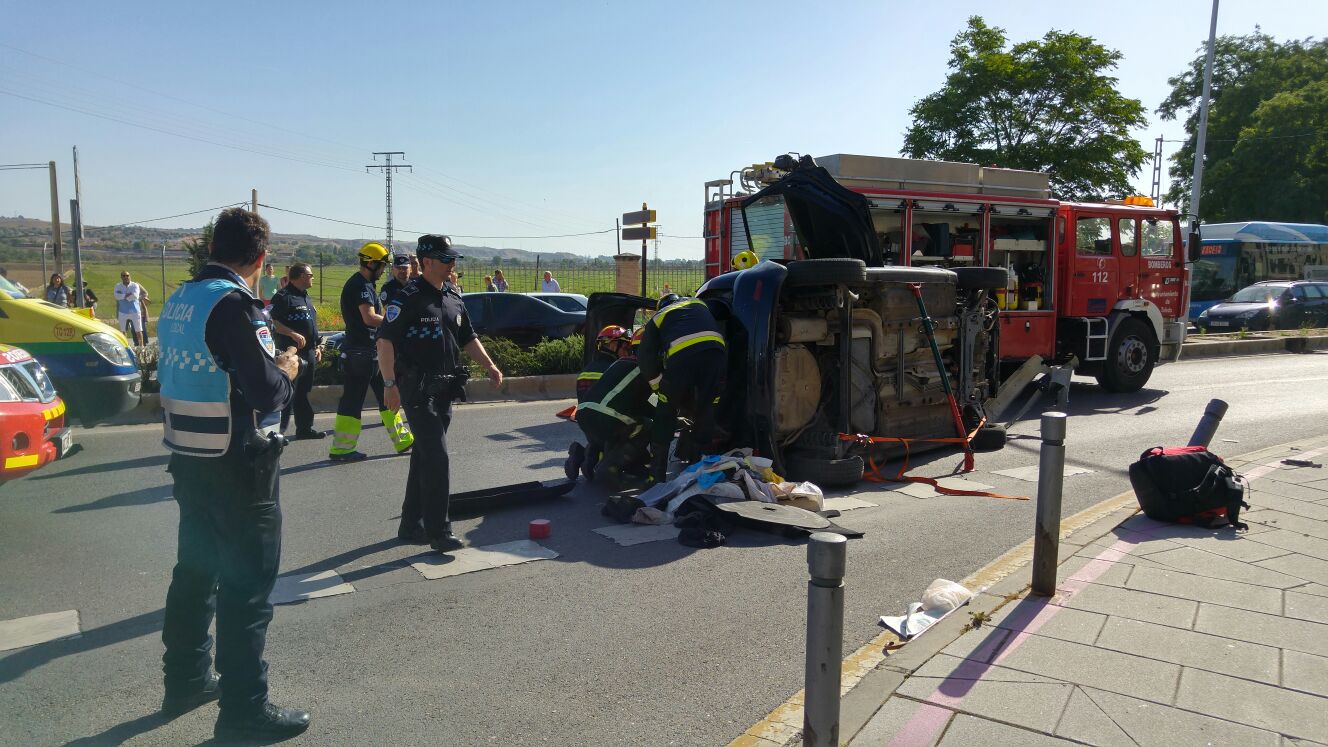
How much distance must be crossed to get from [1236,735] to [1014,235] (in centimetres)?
1051

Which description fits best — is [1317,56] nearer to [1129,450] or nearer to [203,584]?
[1129,450]

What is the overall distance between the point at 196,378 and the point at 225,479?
387 millimetres

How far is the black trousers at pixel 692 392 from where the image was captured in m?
6.51

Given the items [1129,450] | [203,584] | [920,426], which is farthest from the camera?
[1129,450]

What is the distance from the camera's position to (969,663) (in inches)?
149

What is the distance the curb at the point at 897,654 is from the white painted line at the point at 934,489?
131 centimetres

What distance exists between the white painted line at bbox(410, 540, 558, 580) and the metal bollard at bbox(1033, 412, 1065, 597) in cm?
272

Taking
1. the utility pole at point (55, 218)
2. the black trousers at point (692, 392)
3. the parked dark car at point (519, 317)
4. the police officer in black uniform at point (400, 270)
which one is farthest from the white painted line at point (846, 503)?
the utility pole at point (55, 218)

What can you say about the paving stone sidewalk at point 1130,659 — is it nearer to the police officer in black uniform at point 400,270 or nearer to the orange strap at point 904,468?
the orange strap at point 904,468

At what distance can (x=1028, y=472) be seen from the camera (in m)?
8.05

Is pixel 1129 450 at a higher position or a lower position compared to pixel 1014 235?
lower

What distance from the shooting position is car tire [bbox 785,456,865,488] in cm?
720

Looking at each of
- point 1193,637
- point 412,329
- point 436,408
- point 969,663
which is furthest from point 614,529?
point 1193,637

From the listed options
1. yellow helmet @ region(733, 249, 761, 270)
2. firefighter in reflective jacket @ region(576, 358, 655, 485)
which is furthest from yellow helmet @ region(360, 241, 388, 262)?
yellow helmet @ region(733, 249, 761, 270)
